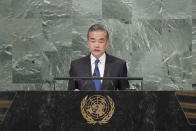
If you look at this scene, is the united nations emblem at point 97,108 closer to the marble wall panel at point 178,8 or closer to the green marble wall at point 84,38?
the green marble wall at point 84,38

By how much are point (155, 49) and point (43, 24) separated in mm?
1874

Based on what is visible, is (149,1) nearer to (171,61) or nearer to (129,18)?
(129,18)

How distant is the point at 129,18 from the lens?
22.6 ft

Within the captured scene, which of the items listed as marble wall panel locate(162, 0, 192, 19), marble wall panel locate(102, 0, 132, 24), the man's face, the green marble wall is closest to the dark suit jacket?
the man's face

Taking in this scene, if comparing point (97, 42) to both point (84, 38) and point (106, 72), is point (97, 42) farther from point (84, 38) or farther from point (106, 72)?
point (84, 38)

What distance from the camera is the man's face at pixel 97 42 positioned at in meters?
4.71

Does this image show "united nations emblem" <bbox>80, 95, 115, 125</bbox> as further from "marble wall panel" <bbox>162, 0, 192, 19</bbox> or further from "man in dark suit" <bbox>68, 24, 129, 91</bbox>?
"marble wall panel" <bbox>162, 0, 192, 19</bbox>

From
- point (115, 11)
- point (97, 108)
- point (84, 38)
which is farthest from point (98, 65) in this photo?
point (115, 11)

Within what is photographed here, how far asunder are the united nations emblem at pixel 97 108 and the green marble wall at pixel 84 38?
131 inches

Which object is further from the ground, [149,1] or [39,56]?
[149,1]

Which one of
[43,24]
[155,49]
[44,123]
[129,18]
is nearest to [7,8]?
[43,24]

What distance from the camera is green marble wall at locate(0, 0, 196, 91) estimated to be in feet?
22.3

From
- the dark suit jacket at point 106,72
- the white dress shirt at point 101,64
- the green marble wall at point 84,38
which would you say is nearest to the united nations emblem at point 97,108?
the dark suit jacket at point 106,72

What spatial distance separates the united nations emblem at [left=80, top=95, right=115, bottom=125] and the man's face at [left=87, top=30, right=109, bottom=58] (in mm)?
1309
